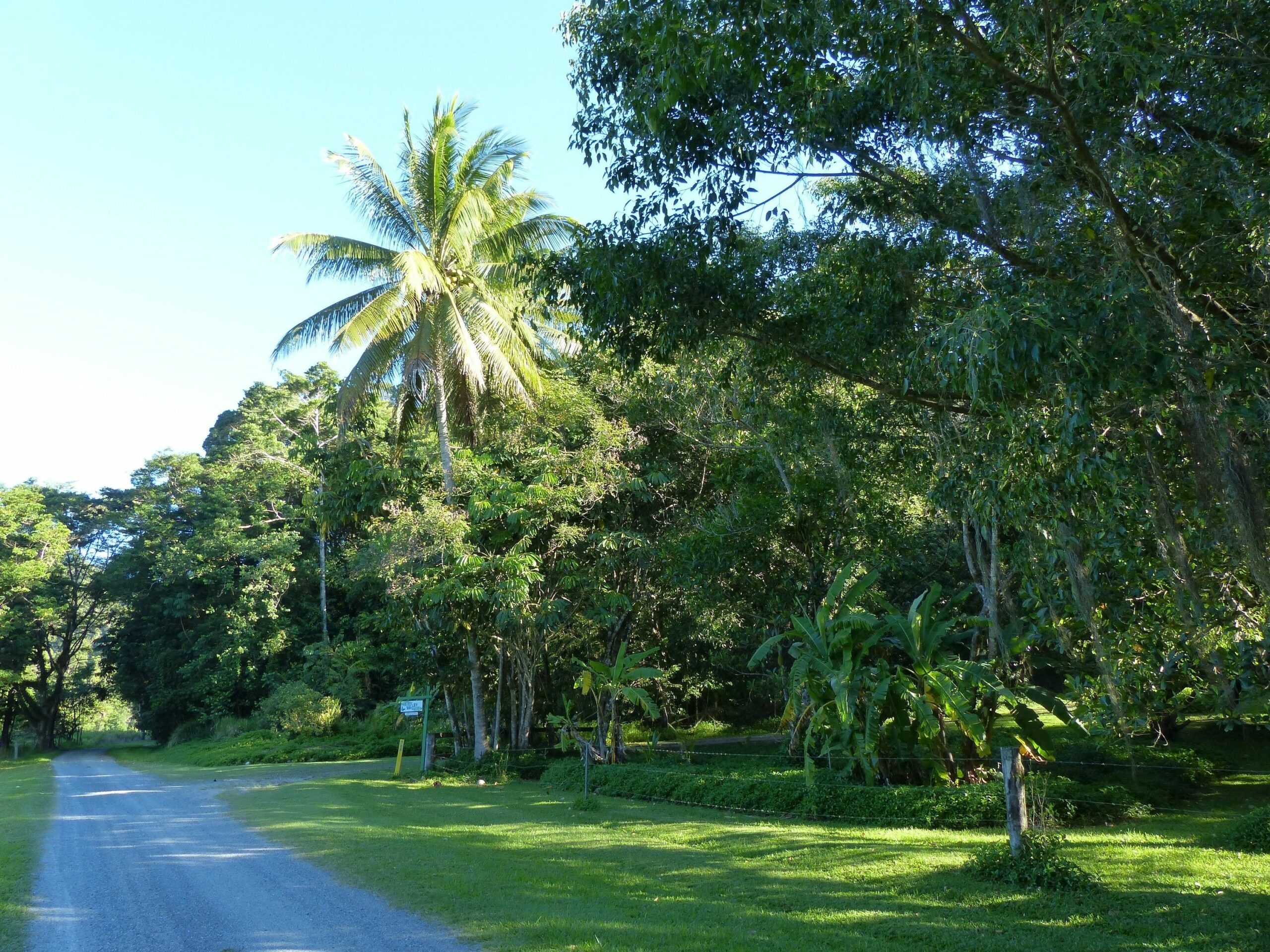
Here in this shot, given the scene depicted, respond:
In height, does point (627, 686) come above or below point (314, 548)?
below

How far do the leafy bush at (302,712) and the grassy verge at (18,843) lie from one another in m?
7.33

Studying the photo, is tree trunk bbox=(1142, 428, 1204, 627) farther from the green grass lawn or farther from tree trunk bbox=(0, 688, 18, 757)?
tree trunk bbox=(0, 688, 18, 757)

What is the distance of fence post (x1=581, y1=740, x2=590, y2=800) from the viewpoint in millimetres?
14664

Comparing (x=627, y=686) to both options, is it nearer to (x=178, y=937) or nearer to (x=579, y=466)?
(x=579, y=466)

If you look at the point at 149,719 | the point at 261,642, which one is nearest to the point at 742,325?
the point at 261,642

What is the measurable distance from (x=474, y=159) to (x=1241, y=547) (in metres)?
17.7

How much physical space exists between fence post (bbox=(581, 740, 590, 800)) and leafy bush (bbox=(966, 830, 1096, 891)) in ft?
24.4

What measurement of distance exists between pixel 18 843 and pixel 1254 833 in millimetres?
14080

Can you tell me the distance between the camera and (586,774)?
48.1 feet

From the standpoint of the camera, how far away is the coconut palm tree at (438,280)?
1884 centimetres

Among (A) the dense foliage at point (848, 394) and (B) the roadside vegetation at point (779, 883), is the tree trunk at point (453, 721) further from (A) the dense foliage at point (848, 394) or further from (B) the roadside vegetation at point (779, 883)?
(B) the roadside vegetation at point (779, 883)

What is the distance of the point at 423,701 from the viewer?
63.4ft

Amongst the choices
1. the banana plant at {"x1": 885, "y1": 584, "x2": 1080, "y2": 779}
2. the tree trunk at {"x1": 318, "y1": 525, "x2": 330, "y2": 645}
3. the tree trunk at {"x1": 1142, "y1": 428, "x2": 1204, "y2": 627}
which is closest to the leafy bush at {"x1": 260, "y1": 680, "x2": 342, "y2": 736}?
the tree trunk at {"x1": 318, "y1": 525, "x2": 330, "y2": 645}

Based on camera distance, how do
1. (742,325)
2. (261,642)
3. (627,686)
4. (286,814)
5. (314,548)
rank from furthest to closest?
(314,548) < (261,642) < (627,686) < (286,814) < (742,325)
